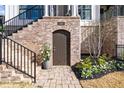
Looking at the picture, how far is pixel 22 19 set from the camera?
→ 20.1 meters

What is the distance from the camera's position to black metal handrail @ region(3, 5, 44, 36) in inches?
755

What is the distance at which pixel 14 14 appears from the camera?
2028 cm

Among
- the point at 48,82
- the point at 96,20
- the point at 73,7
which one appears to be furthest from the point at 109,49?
the point at 48,82

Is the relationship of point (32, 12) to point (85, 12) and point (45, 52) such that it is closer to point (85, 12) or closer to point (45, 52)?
point (85, 12)

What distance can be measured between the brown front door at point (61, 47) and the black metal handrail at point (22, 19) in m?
2.34

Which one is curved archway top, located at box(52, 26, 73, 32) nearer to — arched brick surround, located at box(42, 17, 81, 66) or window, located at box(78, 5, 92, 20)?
arched brick surround, located at box(42, 17, 81, 66)

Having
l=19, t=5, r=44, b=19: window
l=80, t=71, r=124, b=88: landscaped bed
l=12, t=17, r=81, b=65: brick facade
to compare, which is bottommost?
l=80, t=71, r=124, b=88: landscaped bed

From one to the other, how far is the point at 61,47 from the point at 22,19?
12.7 feet

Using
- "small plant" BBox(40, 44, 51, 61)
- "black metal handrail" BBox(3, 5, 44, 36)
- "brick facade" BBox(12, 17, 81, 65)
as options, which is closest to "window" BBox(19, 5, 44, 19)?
"black metal handrail" BBox(3, 5, 44, 36)

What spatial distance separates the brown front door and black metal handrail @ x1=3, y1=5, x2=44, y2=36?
2.34m

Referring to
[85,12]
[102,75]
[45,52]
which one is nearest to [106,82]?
[102,75]
